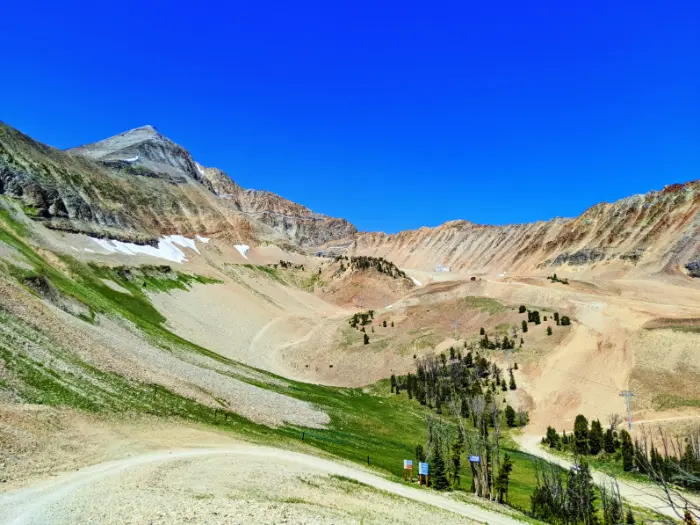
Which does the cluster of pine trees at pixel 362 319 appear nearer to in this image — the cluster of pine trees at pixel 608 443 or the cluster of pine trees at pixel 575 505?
the cluster of pine trees at pixel 608 443

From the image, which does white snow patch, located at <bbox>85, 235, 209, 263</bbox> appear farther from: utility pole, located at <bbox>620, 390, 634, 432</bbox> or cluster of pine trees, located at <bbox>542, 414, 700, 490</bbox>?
utility pole, located at <bbox>620, 390, 634, 432</bbox>

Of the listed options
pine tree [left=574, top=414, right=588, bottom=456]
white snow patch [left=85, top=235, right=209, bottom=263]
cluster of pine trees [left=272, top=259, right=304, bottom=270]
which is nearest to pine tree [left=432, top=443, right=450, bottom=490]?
pine tree [left=574, top=414, right=588, bottom=456]

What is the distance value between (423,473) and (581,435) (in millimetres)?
32662

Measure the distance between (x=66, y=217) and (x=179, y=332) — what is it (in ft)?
173

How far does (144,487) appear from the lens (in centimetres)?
2134

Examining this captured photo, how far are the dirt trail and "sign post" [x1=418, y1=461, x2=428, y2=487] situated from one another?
1455 centimetres

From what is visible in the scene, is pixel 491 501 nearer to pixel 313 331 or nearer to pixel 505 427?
pixel 505 427

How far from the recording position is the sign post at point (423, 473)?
36969mm

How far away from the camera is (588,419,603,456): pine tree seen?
192ft

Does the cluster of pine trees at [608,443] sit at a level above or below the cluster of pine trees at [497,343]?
below

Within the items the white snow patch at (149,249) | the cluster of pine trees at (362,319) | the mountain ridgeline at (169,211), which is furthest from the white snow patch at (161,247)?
the cluster of pine trees at (362,319)

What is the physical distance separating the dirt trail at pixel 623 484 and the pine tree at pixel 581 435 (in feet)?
11.6

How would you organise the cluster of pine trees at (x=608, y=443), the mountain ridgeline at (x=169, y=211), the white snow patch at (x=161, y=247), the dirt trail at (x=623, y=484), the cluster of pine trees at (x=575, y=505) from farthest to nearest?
the white snow patch at (x=161, y=247)
the mountain ridgeline at (x=169, y=211)
the cluster of pine trees at (x=608, y=443)
the dirt trail at (x=623, y=484)
the cluster of pine trees at (x=575, y=505)

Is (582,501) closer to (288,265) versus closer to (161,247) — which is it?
(161,247)
